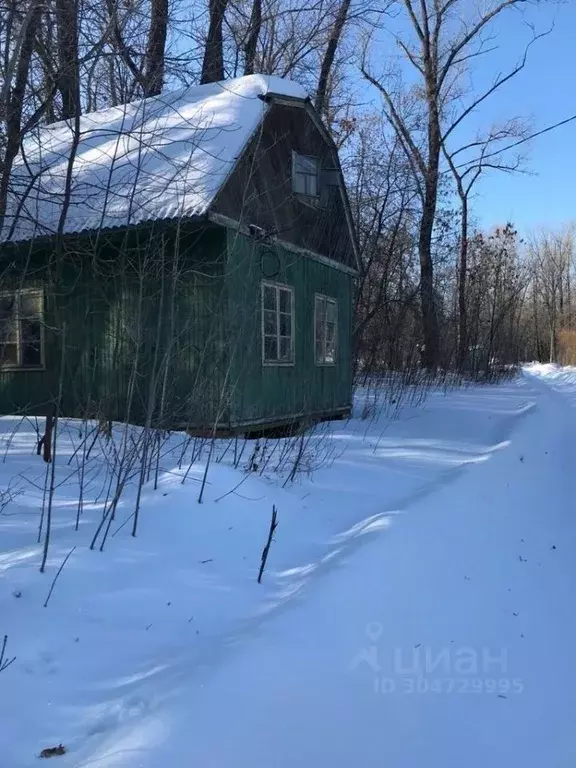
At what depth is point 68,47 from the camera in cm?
584

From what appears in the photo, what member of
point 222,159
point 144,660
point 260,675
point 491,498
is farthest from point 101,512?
point 222,159

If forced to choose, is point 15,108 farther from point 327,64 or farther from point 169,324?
point 327,64

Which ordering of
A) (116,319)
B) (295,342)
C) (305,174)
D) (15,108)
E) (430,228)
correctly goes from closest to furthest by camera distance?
(15,108), (116,319), (295,342), (305,174), (430,228)

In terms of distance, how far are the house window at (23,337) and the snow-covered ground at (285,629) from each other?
474cm

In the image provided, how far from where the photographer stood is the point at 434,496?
5.67 m

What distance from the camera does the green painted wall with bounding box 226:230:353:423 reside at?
28.8 ft

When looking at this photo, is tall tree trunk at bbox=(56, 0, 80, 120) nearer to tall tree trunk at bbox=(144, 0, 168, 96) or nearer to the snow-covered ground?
tall tree trunk at bbox=(144, 0, 168, 96)

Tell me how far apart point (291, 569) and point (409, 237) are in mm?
21673

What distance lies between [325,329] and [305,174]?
288 cm

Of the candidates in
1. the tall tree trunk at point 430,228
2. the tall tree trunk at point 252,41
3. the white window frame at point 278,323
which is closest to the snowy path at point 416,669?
the white window frame at point 278,323

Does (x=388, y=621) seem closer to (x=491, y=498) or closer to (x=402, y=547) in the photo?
(x=402, y=547)

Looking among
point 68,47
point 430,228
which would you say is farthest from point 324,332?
point 430,228

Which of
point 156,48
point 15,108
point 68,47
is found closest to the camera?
point 68,47

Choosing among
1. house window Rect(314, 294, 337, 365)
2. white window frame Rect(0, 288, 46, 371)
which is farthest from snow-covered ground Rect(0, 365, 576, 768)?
house window Rect(314, 294, 337, 365)
